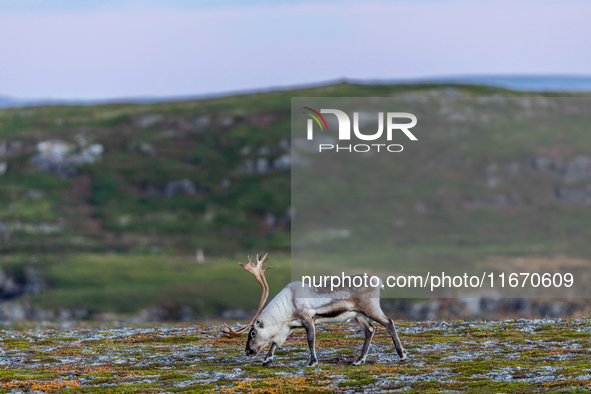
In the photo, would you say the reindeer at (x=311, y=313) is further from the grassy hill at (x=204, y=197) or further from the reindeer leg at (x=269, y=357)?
the grassy hill at (x=204, y=197)

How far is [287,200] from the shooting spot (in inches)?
6014

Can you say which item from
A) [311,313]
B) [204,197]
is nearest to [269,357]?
[311,313]

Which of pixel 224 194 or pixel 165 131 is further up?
pixel 165 131

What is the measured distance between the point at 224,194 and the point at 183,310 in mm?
53468

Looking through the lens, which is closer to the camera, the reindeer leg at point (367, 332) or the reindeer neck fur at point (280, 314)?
the reindeer neck fur at point (280, 314)

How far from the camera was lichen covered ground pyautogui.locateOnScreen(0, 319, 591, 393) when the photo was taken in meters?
27.4

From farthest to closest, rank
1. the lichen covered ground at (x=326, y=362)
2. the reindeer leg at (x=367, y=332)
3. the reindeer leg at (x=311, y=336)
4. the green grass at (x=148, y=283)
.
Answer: the green grass at (x=148, y=283) → the reindeer leg at (x=367, y=332) → the reindeer leg at (x=311, y=336) → the lichen covered ground at (x=326, y=362)

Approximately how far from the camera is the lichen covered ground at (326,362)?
27.4 metres

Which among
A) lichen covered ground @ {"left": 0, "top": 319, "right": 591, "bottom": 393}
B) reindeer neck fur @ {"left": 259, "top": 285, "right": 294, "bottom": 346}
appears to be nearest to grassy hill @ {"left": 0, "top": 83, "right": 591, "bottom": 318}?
lichen covered ground @ {"left": 0, "top": 319, "right": 591, "bottom": 393}

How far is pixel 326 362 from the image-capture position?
32219 mm

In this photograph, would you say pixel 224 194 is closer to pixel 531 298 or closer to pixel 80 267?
pixel 80 267

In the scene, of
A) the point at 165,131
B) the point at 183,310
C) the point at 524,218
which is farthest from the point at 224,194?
the point at 524,218

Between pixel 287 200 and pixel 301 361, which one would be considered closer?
pixel 301 361

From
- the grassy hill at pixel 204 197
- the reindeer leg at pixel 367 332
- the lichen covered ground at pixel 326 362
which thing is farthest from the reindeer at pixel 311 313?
the grassy hill at pixel 204 197
